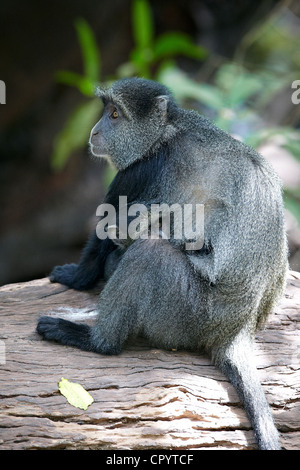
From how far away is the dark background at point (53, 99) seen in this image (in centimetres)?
1317

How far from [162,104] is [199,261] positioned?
5.53 feet

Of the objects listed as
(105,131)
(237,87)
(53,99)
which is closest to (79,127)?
(237,87)

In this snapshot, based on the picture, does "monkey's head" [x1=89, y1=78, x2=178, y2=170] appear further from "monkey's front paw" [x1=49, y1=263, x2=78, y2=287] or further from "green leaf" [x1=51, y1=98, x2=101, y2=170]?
"green leaf" [x1=51, y1=98, x2=101, y2=170]

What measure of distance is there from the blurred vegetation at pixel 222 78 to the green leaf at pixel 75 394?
13.8 feet

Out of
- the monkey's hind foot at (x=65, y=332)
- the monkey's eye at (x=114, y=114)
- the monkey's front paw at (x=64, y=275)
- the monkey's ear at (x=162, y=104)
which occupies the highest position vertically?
the monkey's ear at (x=162, y=104)

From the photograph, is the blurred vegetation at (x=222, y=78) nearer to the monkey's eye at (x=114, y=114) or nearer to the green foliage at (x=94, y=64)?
the green foliage at (x=94, y=64)

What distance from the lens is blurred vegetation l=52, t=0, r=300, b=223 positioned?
375 inches

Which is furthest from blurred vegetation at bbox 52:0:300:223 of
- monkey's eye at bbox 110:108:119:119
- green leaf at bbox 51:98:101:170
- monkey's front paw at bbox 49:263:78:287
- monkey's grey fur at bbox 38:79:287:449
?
monkey's front paw at bbox 49:263:78:287

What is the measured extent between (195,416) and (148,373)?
0.58 metres

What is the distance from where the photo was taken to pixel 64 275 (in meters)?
7.02

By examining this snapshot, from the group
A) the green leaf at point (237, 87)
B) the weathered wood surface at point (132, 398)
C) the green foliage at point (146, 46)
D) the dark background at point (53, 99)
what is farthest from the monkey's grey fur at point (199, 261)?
the dark background at point (53, 99)

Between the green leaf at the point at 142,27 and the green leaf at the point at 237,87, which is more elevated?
the green leaf at the point at 142,27

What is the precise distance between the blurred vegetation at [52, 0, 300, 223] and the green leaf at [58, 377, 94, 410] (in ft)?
13.8

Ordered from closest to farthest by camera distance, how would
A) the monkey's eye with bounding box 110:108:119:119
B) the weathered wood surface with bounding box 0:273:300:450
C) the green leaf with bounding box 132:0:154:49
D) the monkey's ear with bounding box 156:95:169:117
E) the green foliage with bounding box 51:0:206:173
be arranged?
the weathered wood surface with bounding box 0:273:300:450 → the monkey's ear with bounding box 156:95:169:117 → the monkey's eye with bounding box 110:108:119:119 → the green foliage with bounding box 51:0:206:173 → the green leaf with bounding box 132:0:154:49
